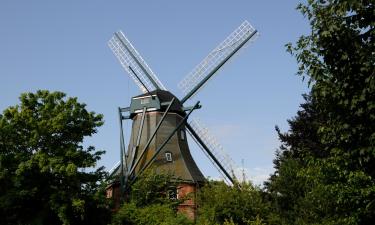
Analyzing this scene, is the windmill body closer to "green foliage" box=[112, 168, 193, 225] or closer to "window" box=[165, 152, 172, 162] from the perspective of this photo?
"window" box=[165, 152, 172, 162]

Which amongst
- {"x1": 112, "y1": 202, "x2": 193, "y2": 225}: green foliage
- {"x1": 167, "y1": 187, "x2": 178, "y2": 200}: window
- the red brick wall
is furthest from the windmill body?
{"x1": 112, "y1": 202, "x2": 193, "y2": 225}: green foliage

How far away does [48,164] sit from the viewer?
29344 mm

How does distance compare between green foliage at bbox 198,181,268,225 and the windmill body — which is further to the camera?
the windmill body

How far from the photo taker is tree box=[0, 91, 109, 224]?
29.1 metres

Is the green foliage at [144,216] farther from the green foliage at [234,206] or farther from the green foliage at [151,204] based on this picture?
the green foliage at [234,206]

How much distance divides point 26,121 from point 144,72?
21.0 m

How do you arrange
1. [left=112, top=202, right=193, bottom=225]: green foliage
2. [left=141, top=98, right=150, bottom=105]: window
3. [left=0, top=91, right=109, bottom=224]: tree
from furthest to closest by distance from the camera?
[left=141, top=98, right=150, bottom=105]: window
[left=112, top=202, right=193, bottom=225]: green foliage
[left=0, top=91, right=109, bottom=224]: tree

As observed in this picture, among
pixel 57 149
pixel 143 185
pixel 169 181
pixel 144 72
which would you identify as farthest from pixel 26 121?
pixel 144 72

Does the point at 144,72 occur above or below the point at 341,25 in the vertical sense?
above

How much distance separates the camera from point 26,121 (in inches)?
1208

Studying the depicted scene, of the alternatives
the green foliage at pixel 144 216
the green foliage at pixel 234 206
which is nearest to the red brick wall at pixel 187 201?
the green foliage at pixel 234 206

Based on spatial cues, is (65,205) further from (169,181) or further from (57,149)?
(169,181)

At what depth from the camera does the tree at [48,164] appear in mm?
29109

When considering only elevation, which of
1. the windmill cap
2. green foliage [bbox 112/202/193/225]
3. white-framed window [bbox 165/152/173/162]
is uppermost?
the windmill cap
